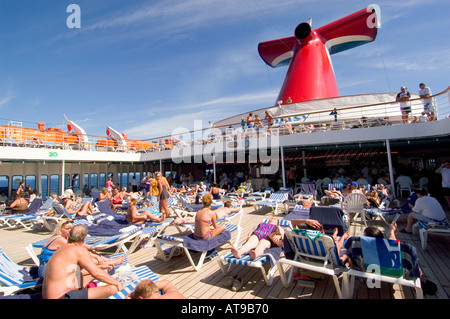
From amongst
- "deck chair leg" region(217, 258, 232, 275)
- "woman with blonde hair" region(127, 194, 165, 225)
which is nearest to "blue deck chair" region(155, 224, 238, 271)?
"deck chair leg" region(217, 258, 232, 275)

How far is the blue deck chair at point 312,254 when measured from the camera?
2457mm

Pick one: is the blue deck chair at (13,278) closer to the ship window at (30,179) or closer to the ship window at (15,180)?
the ship window at (15,180)

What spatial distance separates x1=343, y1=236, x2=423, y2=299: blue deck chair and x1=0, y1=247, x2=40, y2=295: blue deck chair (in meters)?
3.07

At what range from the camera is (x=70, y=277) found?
76.3 inches

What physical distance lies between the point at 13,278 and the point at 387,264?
11.8 ft

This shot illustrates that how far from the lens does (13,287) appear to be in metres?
2.21

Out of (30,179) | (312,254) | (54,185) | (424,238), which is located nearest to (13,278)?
(312,254)

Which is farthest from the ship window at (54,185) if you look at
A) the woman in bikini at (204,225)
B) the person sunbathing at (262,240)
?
the person sunbathing at (262,240)

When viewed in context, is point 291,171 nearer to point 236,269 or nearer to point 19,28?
point 236,269

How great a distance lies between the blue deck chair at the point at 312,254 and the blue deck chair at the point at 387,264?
163mm

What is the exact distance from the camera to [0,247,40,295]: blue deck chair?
2204 mm

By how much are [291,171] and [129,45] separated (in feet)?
29.0
